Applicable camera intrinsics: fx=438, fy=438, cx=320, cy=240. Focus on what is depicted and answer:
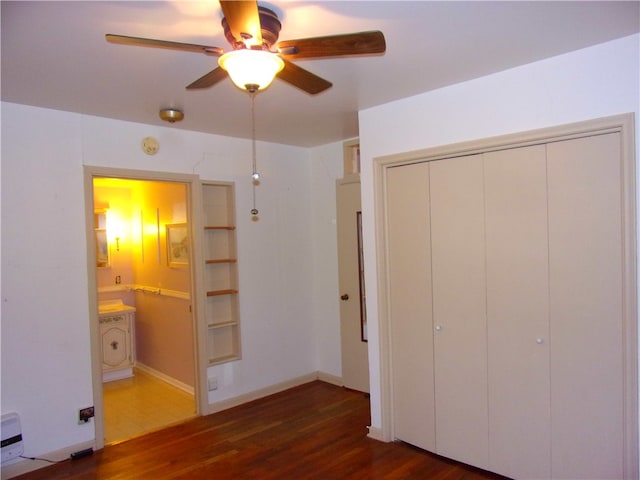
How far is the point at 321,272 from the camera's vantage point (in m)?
4.70

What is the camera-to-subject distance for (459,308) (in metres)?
2.86

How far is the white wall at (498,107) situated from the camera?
7.30 ft

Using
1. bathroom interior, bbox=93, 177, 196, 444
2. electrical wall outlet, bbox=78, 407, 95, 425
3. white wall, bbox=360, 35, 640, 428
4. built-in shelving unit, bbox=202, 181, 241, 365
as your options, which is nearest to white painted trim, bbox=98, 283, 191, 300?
bathroom interior, bbox=93, 177, 196, 444

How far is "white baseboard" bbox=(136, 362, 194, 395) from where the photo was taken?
4.48m

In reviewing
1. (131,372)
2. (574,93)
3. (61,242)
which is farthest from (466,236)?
(131,372)

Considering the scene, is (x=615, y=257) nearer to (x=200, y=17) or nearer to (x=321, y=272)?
(x=200, y=17)

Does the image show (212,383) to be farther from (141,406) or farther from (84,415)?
(84,415)

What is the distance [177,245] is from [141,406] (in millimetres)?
1618

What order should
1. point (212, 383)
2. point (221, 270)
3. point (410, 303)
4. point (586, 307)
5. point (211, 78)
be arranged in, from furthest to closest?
point (221, 270) < point (212, 383) < point (410, 303) < point (586, 307) < point (211, 78)

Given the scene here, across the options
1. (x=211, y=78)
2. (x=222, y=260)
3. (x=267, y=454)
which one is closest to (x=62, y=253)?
(x=222, y=260)

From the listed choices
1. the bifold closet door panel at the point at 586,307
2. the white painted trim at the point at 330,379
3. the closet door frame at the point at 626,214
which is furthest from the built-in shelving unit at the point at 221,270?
the bifold closet door panel at the point at 586,307

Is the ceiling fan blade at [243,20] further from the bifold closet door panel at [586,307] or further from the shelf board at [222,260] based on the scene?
the shelf board at [222,260]

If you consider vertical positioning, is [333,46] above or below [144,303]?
above

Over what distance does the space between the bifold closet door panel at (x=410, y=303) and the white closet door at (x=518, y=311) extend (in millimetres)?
429
